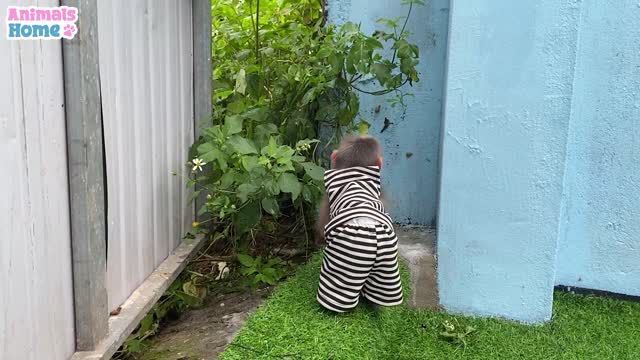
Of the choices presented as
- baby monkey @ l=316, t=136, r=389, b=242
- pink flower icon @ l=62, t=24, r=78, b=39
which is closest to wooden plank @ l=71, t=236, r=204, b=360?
baby monkey @ l=316, t=136, r=389, b=242

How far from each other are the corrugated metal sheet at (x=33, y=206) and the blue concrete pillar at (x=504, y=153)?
1.73m

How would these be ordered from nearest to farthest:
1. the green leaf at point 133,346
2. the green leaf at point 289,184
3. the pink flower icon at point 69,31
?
the pink flower icon at point 69,31 → the green leaf at point 133,346 → the green leaf at point 289,184

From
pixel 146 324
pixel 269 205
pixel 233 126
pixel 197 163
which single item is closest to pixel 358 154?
pixel 269 205

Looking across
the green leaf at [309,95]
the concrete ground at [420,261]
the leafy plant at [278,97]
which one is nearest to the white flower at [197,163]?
the leafy plant at [278,97]

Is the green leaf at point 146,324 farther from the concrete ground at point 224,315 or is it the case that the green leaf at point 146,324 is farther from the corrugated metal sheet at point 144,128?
the corrugated metal sheet at point 144,128

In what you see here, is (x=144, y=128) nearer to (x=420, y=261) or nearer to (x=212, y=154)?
(x=212, y=154)

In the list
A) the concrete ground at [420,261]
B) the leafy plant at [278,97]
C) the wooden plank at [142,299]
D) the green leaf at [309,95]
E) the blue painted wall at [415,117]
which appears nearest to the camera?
the wooden plank at [142,299]

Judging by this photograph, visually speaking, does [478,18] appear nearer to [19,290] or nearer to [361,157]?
[361,157]

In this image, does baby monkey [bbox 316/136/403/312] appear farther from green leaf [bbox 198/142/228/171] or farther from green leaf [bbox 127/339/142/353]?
green leaf [bbox 127/339/142/353]

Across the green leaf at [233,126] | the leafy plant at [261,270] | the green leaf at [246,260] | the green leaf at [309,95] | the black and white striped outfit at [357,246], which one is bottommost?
the leafy plant at [261,270]

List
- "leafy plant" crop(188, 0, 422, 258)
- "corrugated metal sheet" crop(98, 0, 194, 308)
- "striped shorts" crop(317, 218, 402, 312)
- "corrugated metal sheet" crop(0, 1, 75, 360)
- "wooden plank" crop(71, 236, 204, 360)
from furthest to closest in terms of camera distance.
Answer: "leafy plant" crop(188, 0, 422, 258) < "striped shorts" crop(317, 218, 402, 312) < "corrugated metal sheet" crop(98, 0, 194, 308) < "wooden plank" crop(71, 236, 204, 360) < "corrugated metal sheet" crop(0, 1, 75, 360)

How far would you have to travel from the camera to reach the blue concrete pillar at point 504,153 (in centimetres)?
303

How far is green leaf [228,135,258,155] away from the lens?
3232mm

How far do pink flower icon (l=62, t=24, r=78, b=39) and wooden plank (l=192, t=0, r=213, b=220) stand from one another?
5.01ft
